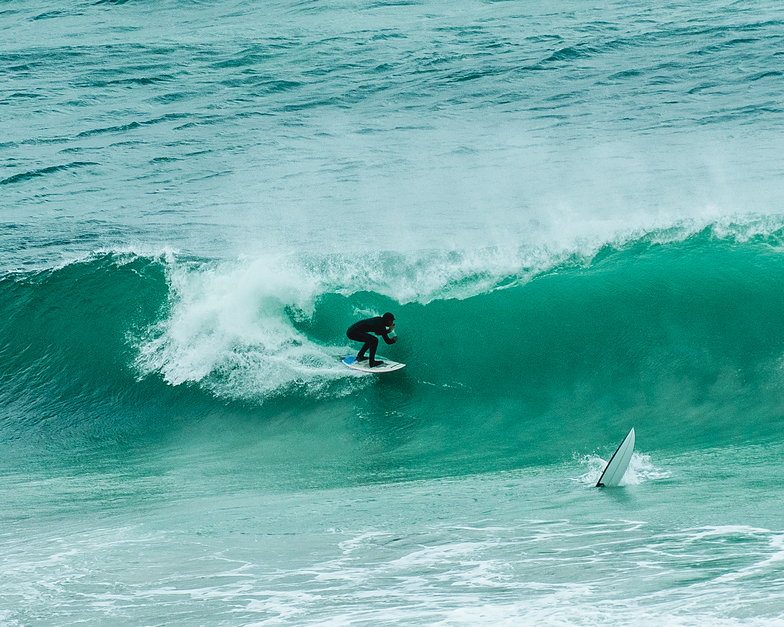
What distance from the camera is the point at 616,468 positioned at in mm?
9047

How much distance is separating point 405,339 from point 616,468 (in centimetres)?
465

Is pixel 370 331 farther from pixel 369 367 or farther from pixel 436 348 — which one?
pixel 436 348

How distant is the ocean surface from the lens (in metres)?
7.44

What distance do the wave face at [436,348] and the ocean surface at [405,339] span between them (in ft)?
0.18

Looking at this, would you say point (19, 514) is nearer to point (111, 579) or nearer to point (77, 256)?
point (111, 579)

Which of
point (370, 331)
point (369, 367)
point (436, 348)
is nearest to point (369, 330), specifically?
point (370, 331)

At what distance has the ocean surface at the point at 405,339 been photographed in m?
7.44

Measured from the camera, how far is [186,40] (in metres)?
30.4

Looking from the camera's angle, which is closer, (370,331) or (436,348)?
(370,331)

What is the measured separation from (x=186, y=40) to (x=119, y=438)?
22483 millimetres

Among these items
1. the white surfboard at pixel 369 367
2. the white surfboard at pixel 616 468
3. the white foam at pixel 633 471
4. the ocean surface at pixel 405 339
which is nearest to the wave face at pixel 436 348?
the ocean surface at pixel 405 339

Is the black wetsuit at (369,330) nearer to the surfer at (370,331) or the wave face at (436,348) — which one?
the surfer at (370,331)

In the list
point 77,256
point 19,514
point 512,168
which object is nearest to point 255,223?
point 77,256

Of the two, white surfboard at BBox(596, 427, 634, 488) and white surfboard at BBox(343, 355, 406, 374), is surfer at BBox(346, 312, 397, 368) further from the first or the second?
white surfboard at BBox(596, 427, 634, 488)
